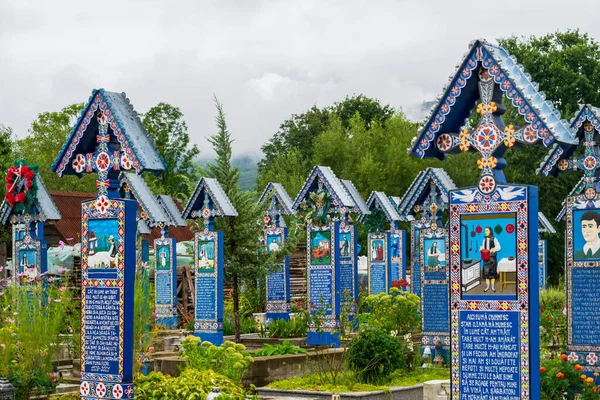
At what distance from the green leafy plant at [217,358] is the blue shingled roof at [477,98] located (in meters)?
4.63

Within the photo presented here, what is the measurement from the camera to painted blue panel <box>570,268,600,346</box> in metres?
14.8

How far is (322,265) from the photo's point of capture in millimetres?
22172

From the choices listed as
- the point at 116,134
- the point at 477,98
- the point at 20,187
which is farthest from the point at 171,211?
the point at 477,98

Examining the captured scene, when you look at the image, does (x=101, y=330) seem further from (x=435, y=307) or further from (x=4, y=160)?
(x=4, y=160)

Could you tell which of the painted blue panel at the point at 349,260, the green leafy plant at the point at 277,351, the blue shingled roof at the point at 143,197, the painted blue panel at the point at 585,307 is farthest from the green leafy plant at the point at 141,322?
the painted blue panel at the point at 349,260

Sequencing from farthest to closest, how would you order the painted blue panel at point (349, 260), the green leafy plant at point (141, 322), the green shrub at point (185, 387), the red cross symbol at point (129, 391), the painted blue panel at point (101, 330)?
the painted blue panel at point (349, 260)
the green leafy plant at point (141, 322)
the green shrub at point (185, 387)
the painted blue panel at point (101, 330)
the red cross symbol at point (129, 391)

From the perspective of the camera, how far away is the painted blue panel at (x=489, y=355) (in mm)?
9961

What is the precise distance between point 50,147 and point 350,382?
3770 centimetres

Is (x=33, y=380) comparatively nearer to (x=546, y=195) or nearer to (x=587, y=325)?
(x=587, y=325)

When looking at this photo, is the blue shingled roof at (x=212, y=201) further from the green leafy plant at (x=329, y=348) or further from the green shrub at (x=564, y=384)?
the green shrub at (x=564, y=384)

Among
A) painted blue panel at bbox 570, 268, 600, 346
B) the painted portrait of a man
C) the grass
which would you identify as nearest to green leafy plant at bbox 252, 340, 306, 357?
the grass

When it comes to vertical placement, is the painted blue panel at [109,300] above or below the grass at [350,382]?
above

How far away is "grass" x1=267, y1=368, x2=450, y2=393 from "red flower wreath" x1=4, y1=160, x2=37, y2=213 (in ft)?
19.1

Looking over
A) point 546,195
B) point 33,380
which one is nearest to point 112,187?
point 33,380
